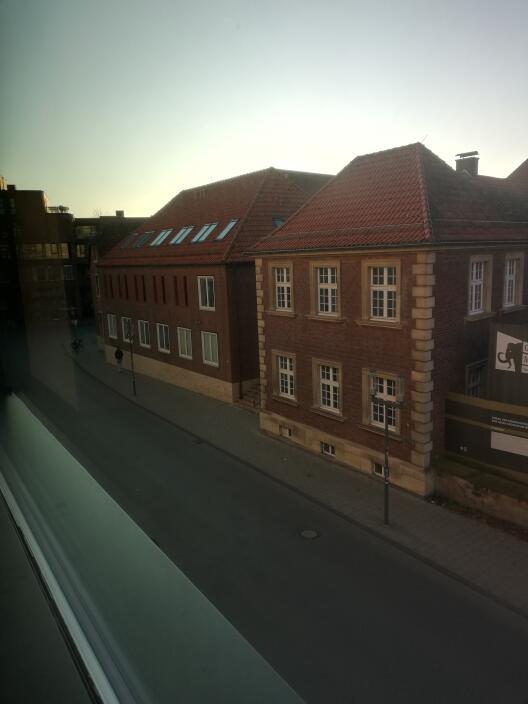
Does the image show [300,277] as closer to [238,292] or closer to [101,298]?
[238,292]

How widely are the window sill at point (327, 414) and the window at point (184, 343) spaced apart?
27.9ft

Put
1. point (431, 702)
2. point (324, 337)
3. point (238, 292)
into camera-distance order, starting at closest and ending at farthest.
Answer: point (431, 702), point (324, 337), point (238, 292)

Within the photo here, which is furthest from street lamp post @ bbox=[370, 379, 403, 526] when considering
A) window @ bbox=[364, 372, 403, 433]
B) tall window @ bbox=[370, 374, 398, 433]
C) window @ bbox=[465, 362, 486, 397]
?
window @ bbox=[465, 362, 486, 397]

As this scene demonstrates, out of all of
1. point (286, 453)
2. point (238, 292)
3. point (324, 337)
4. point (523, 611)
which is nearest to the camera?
point (523, 611)

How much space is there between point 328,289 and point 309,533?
527 cm

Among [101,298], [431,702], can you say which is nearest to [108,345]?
[101,298]

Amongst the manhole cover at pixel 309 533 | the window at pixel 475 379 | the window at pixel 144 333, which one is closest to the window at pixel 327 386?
the window at pixel 475 379

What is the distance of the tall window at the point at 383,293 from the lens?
1059cm

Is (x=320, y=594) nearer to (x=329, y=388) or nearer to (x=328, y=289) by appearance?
(x=329, y=388)

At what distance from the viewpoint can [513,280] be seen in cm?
1212

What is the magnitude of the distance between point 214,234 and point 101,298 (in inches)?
383

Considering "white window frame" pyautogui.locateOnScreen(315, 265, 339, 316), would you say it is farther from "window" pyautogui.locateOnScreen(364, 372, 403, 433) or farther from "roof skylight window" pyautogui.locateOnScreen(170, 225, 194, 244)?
"roof skylight window" pyautogui.locateOnScreen(170, 225, 194, 244)

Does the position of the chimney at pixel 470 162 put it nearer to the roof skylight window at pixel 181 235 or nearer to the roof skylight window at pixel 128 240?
the roof skylight window at pixel 181 235

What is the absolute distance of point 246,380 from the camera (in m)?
18.2
